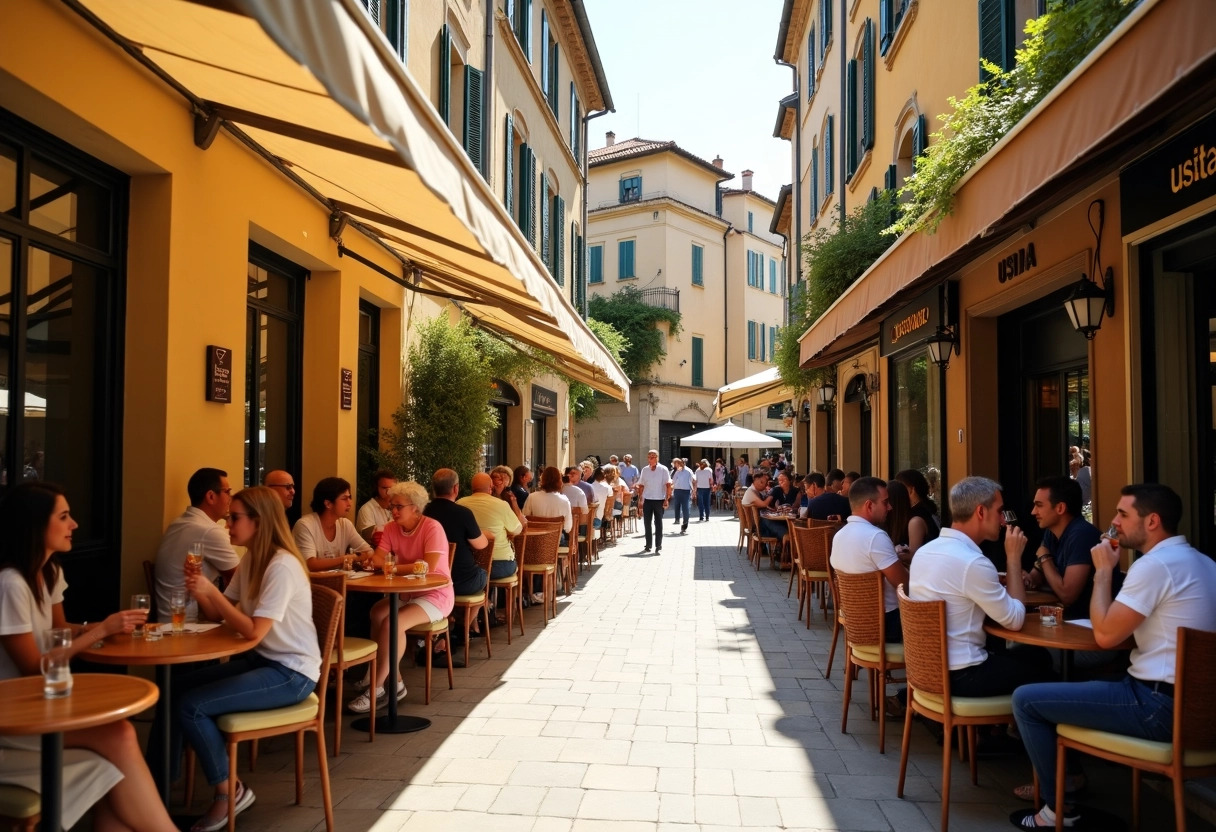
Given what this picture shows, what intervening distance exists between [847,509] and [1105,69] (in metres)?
6.68

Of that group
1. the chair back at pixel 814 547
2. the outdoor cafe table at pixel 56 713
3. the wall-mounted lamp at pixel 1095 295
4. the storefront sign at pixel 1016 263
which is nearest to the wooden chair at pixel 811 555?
the chair back at pixel 814 547

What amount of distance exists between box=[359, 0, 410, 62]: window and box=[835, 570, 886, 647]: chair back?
20.9 ft

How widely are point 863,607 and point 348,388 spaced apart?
16.0 feet

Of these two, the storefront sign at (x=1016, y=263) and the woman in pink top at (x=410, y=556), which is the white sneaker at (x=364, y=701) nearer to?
the woman in pink top at (x=410, y=556)

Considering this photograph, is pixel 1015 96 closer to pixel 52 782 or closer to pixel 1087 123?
pixel 1087 123

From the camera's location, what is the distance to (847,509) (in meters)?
9.55

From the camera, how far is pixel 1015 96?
5691mm

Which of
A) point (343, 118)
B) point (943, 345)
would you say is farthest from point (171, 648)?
point (943, 345)

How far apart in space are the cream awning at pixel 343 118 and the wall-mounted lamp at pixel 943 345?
10.7ft

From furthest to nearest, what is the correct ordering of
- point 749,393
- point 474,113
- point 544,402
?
1. point 749,393
2. point 544,402
3. point 474,113

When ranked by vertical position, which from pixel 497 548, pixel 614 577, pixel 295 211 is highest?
pixel 295 211

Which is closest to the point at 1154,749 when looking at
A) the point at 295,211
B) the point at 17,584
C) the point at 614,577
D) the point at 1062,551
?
the point at 1062,551

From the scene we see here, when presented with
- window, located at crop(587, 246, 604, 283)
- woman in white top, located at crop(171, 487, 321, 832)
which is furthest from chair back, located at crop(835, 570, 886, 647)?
window, located at crop(587, 246, 604, 283)

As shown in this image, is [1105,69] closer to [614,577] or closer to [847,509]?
[847,509]
